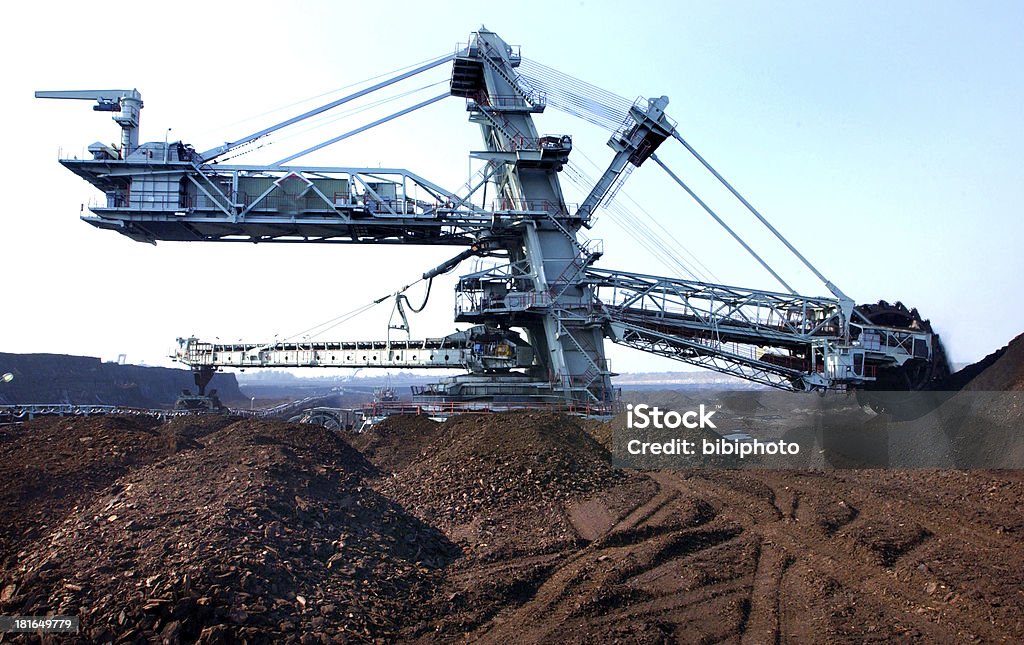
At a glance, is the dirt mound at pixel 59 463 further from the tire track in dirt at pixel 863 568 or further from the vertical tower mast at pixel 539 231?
the vertical tower mast at pixel 539 231

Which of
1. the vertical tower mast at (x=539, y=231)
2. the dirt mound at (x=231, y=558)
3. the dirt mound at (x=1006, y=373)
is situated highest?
the vertical tower mast at (x=539, y=231)

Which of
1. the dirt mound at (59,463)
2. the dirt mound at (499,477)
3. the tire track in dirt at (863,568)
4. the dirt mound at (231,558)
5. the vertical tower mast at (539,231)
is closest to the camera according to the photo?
the dirt mound at (231,558)

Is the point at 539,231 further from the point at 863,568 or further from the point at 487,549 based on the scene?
the point at 863,568

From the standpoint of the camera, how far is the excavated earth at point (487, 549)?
8.12 m

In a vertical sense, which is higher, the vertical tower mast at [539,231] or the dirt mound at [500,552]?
the vertical tower mast at [539,231]

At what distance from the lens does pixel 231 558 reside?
8.52m

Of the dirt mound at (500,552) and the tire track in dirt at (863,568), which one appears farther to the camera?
the tire track in dirt at (863,568)

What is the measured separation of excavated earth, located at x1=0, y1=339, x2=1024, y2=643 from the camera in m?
8.12

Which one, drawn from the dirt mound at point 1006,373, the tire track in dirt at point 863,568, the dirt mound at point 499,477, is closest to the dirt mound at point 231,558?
the dirt mound at point 499,477

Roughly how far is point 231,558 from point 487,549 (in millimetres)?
4266

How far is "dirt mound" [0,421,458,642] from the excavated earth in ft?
0.10

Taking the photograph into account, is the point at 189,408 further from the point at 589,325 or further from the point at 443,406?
the point at 589,325

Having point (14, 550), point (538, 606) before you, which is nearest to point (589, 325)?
point (538, 606)

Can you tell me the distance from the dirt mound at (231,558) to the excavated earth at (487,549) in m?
0.03
